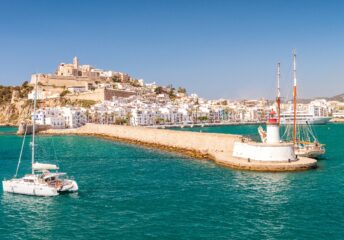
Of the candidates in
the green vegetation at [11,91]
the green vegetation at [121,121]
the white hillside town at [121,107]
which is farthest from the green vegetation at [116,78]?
the green vegetation at [121,121]

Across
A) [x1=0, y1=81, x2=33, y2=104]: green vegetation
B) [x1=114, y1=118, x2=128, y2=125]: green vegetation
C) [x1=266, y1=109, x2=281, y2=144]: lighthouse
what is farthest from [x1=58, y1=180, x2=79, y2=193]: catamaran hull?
[x1=0, y1=81, x2=33, y2=104]: green vegetation

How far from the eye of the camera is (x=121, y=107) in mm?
105875

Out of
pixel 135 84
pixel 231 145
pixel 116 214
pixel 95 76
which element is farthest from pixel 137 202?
pixel 135 84

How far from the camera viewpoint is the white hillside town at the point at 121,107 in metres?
95.2

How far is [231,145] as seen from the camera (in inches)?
1576

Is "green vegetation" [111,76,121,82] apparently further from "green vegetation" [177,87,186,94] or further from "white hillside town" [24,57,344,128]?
"green vegetation" [177,87,186,94]

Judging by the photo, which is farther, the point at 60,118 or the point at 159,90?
the point at 159,90

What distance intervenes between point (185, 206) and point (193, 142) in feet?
91.9

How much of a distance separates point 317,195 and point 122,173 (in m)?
14.9

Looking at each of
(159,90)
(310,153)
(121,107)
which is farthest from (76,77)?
(310,153)

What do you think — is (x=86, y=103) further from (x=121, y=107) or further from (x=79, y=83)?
(x=79, y=83)

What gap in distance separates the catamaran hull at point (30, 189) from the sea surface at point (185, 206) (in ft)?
1.46

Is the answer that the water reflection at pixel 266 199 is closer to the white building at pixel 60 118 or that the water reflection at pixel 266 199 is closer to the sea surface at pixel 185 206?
the sea surface at pixel 185 206

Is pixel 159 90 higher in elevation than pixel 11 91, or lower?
higher
